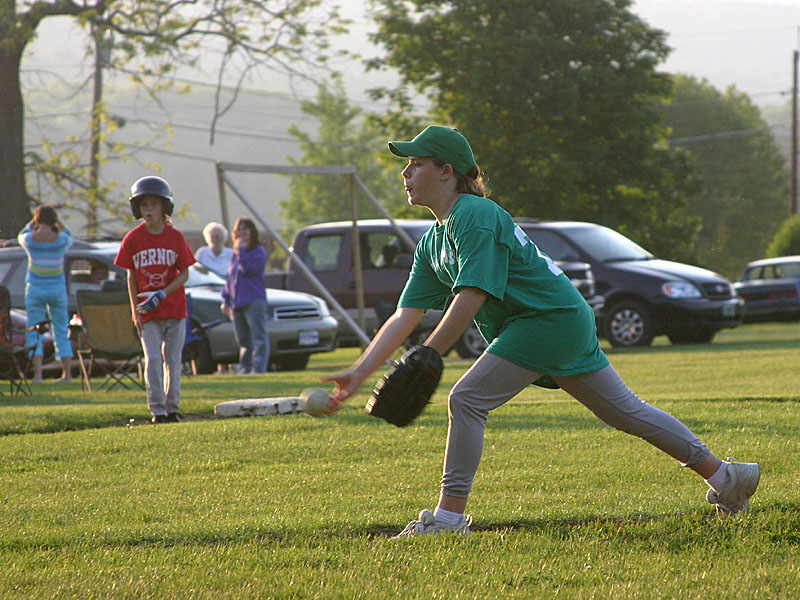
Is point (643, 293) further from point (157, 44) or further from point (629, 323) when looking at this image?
point (157, 44)

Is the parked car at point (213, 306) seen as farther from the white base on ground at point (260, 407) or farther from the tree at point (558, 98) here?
the tree at point (558, 98)

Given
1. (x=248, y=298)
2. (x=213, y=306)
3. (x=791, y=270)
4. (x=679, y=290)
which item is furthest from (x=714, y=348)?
(x=791, y=270)

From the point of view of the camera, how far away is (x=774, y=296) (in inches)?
1086

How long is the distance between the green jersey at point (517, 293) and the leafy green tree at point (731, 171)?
2628 inches

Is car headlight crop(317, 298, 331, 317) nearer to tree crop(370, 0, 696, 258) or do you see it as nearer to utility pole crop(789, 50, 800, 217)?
tree crop(370, 0, 696, 258)

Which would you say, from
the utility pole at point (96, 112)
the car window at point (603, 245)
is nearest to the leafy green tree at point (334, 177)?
the utility pole at point (96, 112)

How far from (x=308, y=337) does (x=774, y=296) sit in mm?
15756

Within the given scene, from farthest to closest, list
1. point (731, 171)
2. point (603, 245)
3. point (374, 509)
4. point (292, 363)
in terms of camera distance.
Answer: point (731, 171) → point (603, 245) → point (292, 363) → point (374, 509)

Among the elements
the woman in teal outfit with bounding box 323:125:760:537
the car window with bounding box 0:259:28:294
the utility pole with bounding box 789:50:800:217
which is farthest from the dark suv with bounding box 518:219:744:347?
the utility pole with bounding box 789:50:800:217

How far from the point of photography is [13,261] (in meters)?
16.2

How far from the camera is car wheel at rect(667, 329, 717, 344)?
18.3 metres

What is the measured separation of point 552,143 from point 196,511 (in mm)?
27032

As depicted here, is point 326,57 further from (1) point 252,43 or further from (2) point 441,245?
(2) point 441,245

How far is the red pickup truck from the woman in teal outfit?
11880mm
